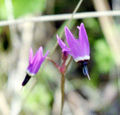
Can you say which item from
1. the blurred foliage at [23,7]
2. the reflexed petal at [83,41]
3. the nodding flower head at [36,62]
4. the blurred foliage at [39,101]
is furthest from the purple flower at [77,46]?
the blurred foliage at [23,7]

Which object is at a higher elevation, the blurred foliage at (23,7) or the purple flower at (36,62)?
the blurred foliage at (23,7)

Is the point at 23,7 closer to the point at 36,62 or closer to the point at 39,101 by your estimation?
the point at 39,101

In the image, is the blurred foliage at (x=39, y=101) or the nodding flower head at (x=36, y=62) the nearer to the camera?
the nodding flower head at (x=36, y=62)

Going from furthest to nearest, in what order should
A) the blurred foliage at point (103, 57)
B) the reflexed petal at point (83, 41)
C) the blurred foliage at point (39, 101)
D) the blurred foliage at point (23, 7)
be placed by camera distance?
the blurred foliage at point (103, 57)
the blurred foliage at point (23, 7)
the blurred foliage at point (39, 101)
the reflexed petal at point (83, 41)

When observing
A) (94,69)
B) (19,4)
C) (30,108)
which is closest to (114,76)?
(94,69)

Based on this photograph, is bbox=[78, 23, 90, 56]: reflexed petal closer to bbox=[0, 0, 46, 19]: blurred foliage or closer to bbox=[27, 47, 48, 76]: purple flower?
bbox=[27, 47, 48, 76]: purple flower

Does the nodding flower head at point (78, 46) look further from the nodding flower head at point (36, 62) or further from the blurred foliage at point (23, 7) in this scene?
the blurred foliage at point (23, 7)

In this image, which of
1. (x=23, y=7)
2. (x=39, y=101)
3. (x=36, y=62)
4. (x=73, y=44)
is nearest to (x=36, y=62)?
(x=36, y=62)

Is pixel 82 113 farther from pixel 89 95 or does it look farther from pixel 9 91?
pixel 9 91

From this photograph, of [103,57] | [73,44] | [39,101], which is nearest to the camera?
[73,44]
